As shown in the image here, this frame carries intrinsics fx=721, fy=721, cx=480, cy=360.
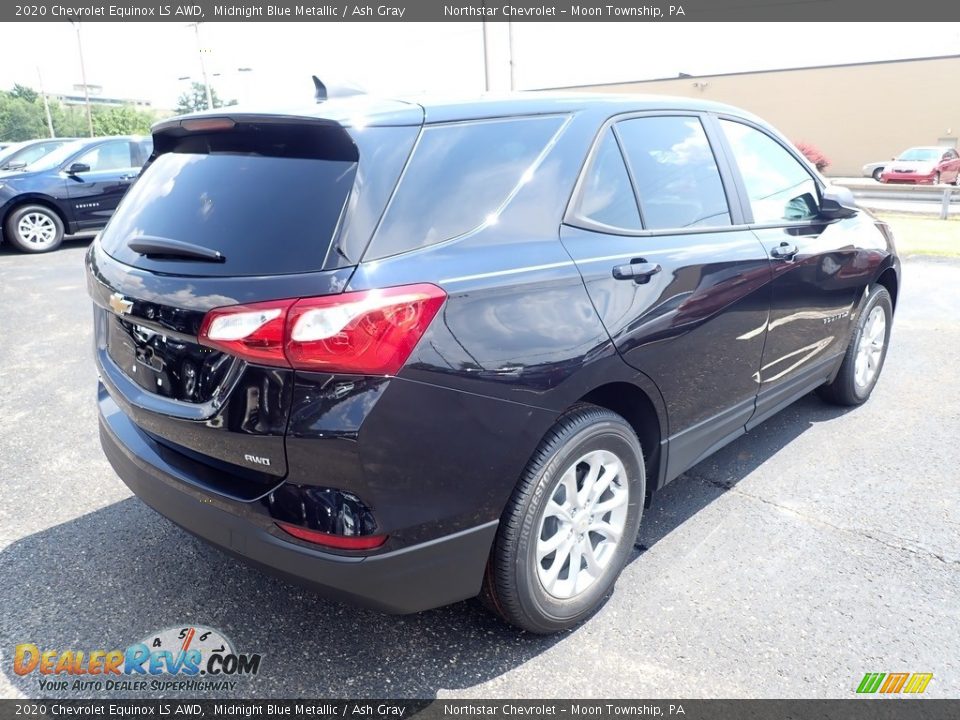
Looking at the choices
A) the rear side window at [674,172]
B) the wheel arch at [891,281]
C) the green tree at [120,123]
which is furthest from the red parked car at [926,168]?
the green tree at [120,123]

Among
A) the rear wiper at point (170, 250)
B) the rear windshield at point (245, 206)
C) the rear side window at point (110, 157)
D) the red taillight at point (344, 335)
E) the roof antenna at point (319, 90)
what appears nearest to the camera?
the red taillight at point (344, 335)

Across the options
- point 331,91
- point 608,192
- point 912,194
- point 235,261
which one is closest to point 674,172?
point 608,192

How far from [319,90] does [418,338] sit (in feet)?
4.05

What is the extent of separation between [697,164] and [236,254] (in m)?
2.08

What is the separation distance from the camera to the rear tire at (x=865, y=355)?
4355 mm

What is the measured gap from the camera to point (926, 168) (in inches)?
1059

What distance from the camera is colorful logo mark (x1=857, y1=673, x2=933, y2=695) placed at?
230 cm

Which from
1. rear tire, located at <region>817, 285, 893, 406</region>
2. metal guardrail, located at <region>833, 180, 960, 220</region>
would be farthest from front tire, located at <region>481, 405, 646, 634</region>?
metal guardrail, located at <region>833, 180, 960, 220</region>

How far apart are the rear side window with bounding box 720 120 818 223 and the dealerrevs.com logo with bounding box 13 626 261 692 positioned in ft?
9.47

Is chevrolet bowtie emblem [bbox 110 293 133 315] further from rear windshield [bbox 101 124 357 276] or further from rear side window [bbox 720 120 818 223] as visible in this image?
rear side window [bbox 720 120 818 223]

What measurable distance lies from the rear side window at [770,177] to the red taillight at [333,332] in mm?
2170

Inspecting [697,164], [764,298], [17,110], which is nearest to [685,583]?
[764,298]

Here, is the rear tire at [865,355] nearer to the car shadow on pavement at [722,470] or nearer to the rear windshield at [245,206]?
the car shadow on pavement at [722,470]

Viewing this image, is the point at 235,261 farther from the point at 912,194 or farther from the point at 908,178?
the point at 908,178
